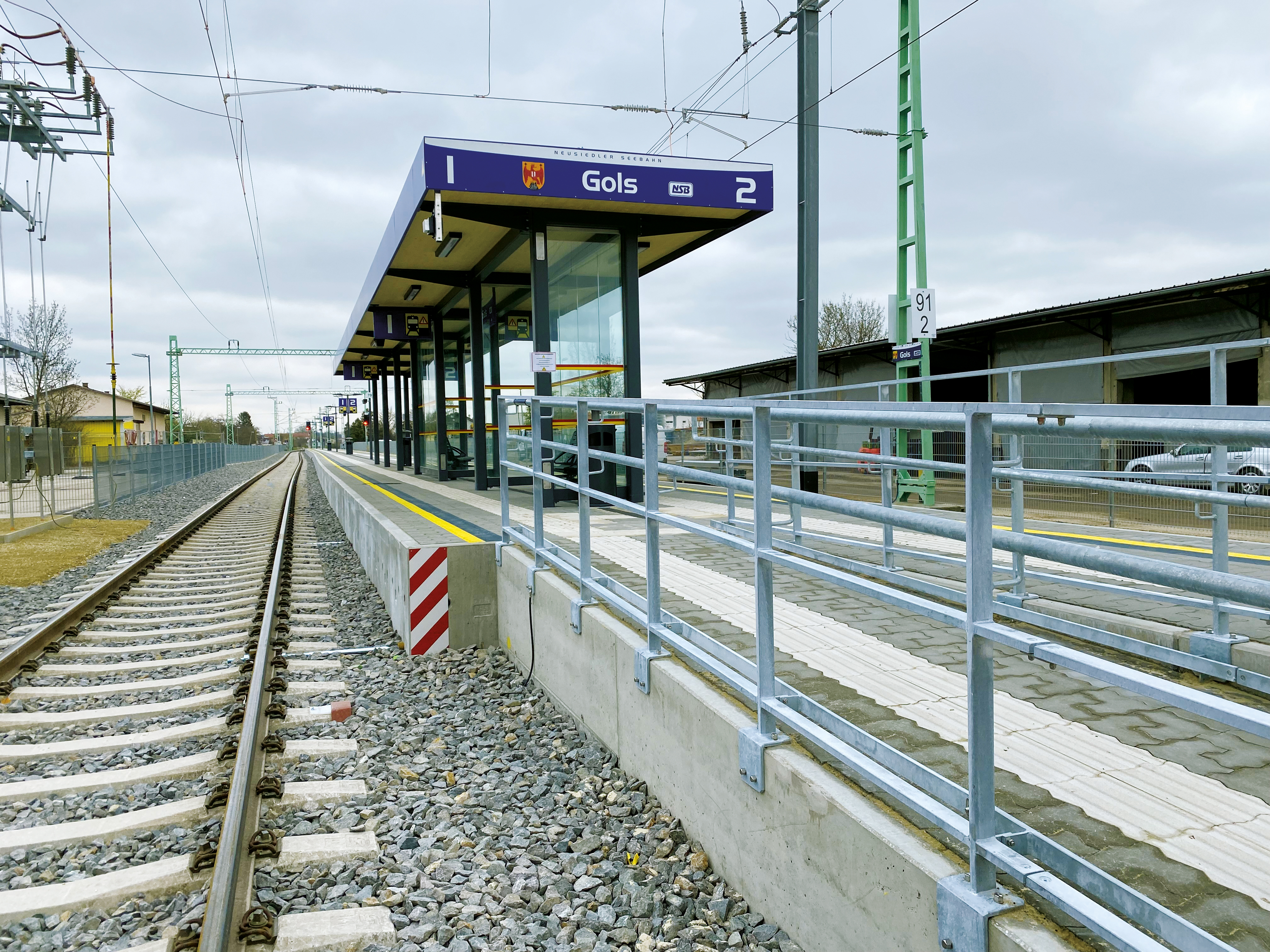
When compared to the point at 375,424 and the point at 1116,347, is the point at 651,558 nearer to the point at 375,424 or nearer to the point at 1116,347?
the point at 1116,347

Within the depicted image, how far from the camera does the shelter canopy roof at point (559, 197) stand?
9.49 m

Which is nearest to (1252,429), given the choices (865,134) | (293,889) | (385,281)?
(293,889)

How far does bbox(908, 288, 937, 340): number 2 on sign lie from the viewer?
1120 centimetres

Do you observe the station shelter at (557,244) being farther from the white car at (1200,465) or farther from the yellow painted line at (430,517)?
the white car at (1200,465)

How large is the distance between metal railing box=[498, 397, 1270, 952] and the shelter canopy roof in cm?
641

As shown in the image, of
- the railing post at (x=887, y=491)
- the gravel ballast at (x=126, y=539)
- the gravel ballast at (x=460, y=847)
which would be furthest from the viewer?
the gravel ballast at (x=126, y=539)

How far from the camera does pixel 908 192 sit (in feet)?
39.6

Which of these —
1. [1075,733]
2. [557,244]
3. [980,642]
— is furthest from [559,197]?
[980,642]

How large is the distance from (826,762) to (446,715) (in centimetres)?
305

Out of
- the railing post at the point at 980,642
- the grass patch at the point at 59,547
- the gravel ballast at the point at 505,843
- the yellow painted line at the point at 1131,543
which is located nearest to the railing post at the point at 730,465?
the yellow painted line at the point at 1131,543

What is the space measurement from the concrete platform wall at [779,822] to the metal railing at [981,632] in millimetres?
72

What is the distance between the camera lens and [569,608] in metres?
4.98

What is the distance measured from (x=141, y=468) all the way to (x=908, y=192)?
65.4ft

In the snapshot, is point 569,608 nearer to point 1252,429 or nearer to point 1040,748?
point 1040,748
